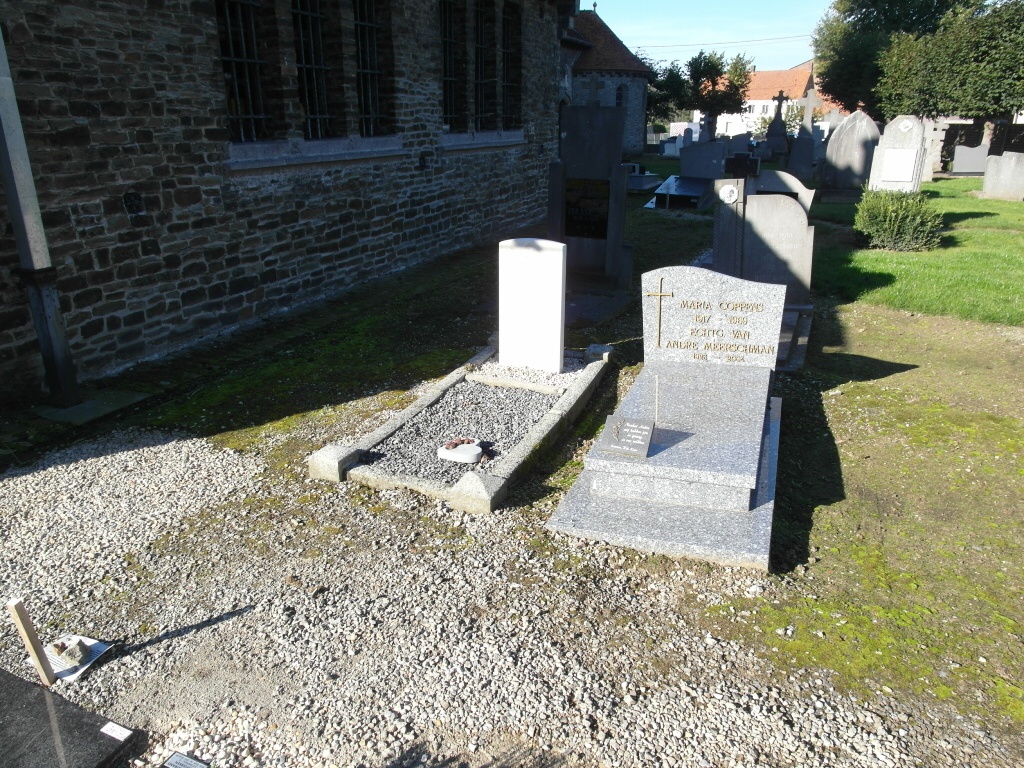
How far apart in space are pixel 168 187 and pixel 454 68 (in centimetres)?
733

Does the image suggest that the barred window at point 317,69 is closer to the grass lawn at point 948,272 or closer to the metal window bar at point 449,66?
the metal window bar at point 449,66

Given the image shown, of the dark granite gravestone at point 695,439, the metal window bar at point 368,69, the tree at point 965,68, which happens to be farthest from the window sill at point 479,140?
the tree at point 965,68

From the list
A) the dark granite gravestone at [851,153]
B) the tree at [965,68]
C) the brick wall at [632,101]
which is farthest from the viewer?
the brick wall at [632,101]

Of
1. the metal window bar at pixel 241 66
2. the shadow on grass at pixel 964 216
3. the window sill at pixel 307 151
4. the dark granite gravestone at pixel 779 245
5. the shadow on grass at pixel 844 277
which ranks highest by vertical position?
the metal window bar at pixel 241 66

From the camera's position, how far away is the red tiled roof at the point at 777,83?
2667 inches

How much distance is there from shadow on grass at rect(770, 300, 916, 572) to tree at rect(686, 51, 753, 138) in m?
37.3

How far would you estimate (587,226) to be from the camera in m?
10.3

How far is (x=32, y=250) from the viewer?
5.64 m

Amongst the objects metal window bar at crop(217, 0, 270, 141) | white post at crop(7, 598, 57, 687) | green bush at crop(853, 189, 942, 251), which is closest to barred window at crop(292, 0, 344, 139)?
metal window bar at crop(217, 0, 270, 141)

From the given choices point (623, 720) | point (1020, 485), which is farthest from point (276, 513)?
point (1020, 485)

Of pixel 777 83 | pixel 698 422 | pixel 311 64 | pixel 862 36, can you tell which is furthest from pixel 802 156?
pixel 777 83

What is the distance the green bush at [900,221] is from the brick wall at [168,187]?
8164 millimetres

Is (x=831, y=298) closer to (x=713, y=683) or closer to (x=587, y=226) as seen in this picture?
(x=587, y=226)

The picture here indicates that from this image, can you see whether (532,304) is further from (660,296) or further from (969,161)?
(969,161)
